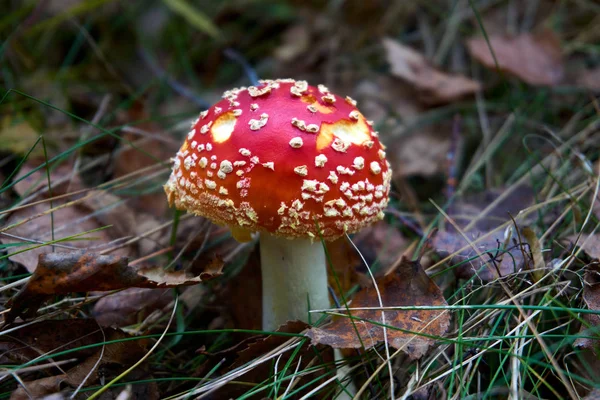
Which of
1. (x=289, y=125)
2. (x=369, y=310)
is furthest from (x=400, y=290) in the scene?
(x=289, y=125)

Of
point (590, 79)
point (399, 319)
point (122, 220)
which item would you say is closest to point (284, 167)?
point (399, 319)

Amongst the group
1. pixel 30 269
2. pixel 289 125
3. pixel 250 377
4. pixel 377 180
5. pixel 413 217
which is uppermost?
pixel 289 125

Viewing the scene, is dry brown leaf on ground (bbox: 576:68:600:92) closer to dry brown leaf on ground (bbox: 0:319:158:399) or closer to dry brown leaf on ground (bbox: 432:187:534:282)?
dry brown leaf on ground (bbox: 432:187:534:282)

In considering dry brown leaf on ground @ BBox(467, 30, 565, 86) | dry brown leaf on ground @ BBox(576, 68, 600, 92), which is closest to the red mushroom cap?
dry brown leaf on ground @ BBox(467, 30, 565, 86)

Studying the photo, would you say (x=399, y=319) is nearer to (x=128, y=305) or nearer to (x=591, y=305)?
(x=591, y=305)

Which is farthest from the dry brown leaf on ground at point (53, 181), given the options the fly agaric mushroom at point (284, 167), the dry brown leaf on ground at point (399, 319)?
the dry brown leaf on ground at point (399, 319)

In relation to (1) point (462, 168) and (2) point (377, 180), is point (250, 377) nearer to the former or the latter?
(2) point (377, 180)

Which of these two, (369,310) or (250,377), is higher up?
(369,310)
